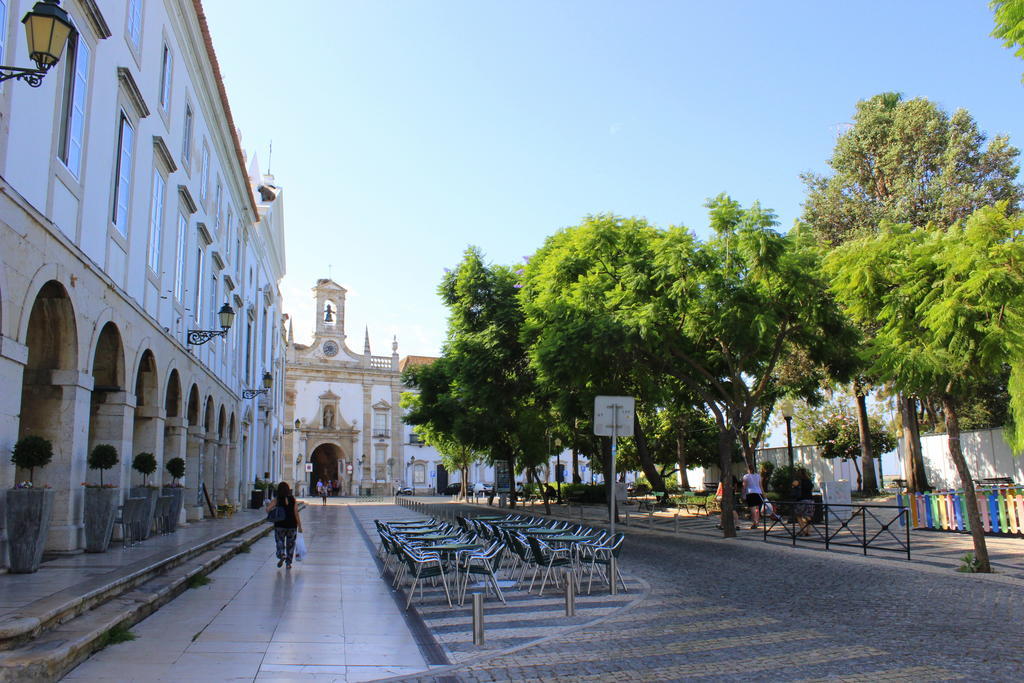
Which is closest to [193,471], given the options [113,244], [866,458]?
[113,244]

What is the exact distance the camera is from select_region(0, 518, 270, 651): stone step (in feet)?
19.3

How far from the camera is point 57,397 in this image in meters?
11.4

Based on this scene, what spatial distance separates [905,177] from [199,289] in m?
27.3

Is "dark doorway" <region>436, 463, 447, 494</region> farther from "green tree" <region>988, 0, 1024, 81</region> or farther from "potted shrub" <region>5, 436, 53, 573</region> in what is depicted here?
"green tree" <region>988, 0, 1024, 81</region>

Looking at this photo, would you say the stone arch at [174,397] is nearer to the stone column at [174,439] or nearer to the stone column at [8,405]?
the stone column at [174,439]

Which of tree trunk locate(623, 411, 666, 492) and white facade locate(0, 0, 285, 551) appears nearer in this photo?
white facade locate(0, 0, 285, 551)

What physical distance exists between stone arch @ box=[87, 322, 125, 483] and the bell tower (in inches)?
2161

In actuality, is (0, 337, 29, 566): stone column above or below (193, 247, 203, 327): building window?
below

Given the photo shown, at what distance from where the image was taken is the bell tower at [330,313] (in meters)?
68.6

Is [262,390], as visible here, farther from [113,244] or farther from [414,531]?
[414,531]

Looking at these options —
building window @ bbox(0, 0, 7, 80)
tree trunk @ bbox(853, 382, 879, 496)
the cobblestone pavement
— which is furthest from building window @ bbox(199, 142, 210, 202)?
tree trunk @ bbox(853, 382, 879, 496)

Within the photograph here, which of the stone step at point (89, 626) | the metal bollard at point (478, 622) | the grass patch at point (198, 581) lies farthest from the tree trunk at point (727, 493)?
the metal bollard at point (478, 622)

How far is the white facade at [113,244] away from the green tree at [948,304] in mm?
11861

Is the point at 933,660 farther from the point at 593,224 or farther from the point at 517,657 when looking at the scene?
the point at 593,224
